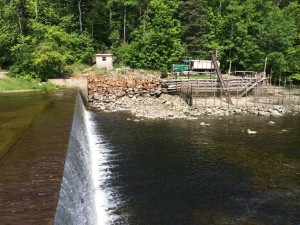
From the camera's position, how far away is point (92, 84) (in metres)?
43.7

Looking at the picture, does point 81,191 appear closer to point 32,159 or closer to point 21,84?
point 32,159

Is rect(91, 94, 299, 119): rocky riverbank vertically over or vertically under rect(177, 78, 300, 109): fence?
under

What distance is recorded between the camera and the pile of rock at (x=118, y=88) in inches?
1694

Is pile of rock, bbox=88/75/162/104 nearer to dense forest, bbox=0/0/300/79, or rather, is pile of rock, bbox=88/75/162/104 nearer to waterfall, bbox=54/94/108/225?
dense forest, bbox=0/0/300/79

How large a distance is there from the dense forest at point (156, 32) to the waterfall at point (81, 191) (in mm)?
29333

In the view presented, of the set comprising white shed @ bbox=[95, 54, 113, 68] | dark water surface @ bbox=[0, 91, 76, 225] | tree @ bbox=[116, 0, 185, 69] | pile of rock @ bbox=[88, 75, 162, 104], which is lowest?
dark water surface @ bbox=[0, 91, 76, 225]

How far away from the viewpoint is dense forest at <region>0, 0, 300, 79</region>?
47.6 m

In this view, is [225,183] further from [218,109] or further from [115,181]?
[218,109]

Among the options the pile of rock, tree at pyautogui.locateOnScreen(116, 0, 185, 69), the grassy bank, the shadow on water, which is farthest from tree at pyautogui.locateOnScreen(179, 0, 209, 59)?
the shadow on water

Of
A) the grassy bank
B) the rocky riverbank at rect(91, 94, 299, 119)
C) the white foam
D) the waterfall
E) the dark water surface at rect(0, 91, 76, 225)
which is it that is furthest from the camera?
the grassy bank

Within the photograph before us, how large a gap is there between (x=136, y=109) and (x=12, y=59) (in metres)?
21.2

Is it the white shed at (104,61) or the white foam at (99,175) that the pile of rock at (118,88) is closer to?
the white shed at (104,61)

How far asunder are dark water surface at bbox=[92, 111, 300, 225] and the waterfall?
0.61 m

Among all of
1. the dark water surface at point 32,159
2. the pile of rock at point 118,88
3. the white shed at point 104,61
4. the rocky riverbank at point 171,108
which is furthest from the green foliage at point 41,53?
the dark water surface at point 32,159
